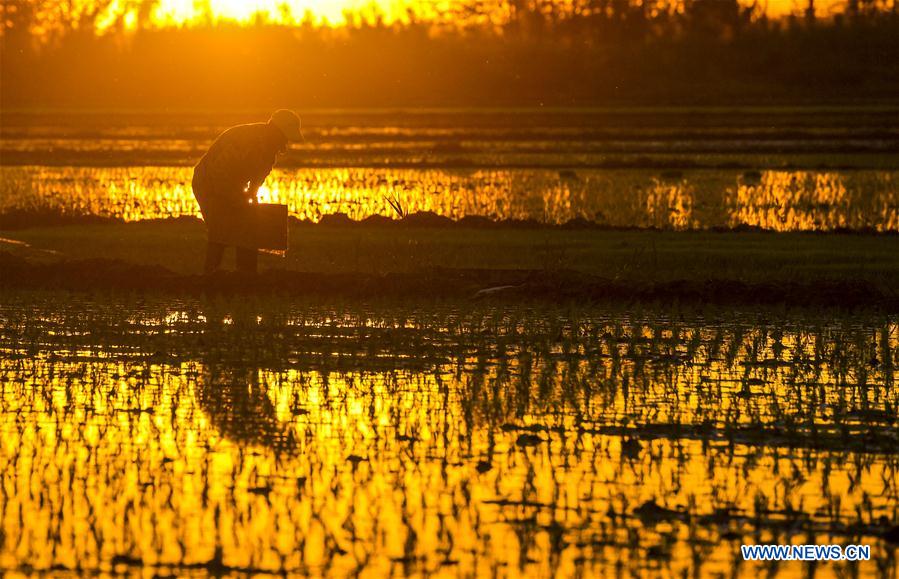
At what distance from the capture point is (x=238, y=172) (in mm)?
11734

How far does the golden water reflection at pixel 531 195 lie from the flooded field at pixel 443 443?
8.58 m

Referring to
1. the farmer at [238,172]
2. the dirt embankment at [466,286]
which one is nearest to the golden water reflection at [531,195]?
the dirt embankment at [466,286]

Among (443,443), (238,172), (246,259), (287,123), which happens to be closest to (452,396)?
(443,443)

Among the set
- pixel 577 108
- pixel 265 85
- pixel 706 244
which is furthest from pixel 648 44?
pixel 706 244

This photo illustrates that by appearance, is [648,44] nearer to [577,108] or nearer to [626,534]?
[577,108]

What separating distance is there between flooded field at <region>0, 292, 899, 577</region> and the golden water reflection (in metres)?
8.58

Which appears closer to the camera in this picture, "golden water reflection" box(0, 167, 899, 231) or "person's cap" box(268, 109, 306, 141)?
"person's cap" box(268, 109, 306, 141)

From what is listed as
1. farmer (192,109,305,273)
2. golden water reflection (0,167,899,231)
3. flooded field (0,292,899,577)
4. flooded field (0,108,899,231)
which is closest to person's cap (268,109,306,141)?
farmer (192,109,305,273)

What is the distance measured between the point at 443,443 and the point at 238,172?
204 inches

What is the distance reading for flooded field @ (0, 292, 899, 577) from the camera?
5.45 meters

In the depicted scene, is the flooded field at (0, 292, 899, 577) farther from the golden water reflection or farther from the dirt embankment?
the golden water reflection

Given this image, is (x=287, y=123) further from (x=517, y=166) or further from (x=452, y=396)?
(x=517, y=166)

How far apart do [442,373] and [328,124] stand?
29.8 m

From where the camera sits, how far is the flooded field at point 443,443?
5.45m
